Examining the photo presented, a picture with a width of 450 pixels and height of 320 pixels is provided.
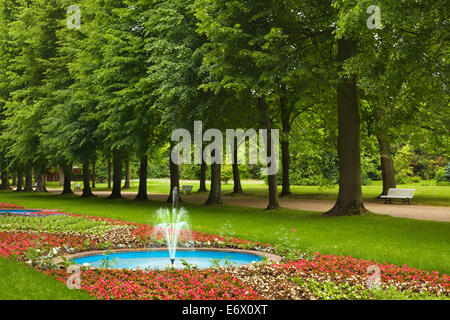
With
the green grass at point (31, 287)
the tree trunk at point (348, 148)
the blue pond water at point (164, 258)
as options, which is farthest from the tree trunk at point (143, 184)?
the green grass at point (31, 287)

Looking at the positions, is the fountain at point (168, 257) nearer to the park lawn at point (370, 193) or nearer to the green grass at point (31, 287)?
the green grass at point (31, 287)

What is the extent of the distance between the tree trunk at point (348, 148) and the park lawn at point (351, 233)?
2.77ft

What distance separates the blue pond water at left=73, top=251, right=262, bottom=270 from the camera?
959 cm

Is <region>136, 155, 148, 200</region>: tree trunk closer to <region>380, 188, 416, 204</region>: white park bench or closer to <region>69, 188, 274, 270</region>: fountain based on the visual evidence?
<region>380, 188, 416, 204</region>: white park bench

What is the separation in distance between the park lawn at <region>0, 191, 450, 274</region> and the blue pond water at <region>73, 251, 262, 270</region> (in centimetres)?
107

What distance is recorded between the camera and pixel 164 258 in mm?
10250

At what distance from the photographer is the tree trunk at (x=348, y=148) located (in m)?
17.6

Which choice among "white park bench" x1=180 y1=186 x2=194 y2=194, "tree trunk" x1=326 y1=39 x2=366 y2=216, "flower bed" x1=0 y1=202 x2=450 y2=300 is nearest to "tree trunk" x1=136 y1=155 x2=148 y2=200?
"white park bench" x1=180 y1=186 x2=194 y2=194

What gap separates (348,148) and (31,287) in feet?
45.9

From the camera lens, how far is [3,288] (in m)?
6.60

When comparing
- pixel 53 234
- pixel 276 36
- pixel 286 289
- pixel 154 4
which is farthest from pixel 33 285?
Result: pixel 154 4

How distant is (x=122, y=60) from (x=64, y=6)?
506 inches

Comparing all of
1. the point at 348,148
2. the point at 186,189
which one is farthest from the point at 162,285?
the point at 186,189

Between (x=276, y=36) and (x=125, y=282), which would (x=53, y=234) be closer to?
(x=125, y=282)
